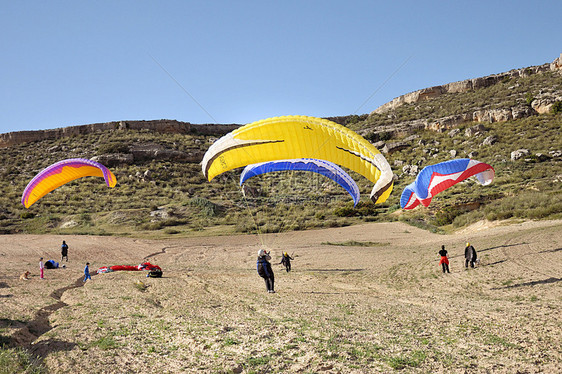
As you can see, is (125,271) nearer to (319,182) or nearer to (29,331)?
(29,331)

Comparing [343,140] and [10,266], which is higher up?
[343,140]

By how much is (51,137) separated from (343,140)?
65445mm

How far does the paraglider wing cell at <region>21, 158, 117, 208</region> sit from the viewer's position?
2306cm

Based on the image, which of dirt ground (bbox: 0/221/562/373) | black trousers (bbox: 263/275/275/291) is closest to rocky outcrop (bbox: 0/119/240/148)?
dirt ground (bbox: 0/221/562/373)

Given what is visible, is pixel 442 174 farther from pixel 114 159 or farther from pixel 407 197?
pixel 114 159

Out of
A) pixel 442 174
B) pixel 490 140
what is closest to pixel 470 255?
pixel 442 174

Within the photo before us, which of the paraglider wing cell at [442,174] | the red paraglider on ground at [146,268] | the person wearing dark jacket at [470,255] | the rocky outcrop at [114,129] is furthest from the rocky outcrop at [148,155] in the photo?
the person wearing dark jacket at [470,255]

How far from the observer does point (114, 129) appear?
226 ft

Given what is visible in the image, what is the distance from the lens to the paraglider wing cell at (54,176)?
908 inches

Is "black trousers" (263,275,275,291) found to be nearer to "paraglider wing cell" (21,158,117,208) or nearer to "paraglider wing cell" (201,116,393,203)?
"paraglider wing cell" (201,116,393,203)

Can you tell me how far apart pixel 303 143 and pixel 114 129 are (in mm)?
61820

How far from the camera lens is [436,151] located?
48.7m

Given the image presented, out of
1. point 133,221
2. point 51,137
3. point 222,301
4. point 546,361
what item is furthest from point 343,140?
point 51,137

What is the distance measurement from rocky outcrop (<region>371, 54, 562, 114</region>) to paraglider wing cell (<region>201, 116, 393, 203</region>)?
63836 millimetres
